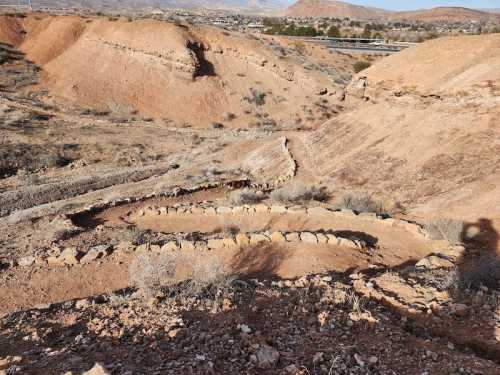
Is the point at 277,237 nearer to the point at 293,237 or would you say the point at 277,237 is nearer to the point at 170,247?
the point at 293,237

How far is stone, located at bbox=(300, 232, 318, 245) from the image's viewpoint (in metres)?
8.72

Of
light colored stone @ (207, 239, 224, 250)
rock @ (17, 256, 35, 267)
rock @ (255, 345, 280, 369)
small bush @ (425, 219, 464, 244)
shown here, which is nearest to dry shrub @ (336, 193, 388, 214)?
small bush @ (425, 219, 464, 244)

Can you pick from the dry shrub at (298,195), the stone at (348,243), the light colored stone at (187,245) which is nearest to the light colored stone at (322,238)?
the stone at (348,243)

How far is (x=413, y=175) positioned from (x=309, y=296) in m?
7.06

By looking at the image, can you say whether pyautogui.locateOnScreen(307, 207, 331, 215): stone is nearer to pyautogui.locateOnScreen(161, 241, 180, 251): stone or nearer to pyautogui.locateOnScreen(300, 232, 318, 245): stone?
pyautogui.locateOnScreen(300, 232, 318, 245): stone

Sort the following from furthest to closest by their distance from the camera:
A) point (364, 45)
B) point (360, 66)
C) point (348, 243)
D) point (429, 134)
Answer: point (364, 45), point (360, 66), point (429, 134), point (348, 243)

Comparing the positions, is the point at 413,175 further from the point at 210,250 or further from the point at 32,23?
the point at 32,23

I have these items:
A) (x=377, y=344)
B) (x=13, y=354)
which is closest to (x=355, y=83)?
(x=377, y=344)

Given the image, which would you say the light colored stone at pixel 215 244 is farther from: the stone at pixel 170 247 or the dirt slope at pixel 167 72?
the dirt slope at pixel 167 72

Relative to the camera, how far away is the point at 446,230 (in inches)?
346

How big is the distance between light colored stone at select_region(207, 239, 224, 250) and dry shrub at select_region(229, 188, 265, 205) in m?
3.33

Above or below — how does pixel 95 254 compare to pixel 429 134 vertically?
below

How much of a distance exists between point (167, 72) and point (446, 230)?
81.5 feet

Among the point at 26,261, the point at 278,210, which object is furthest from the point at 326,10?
the point at 26,261
